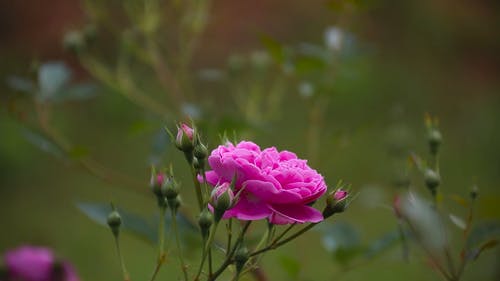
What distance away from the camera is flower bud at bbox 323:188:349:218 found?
46 centimetres

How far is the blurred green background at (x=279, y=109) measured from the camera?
98cm

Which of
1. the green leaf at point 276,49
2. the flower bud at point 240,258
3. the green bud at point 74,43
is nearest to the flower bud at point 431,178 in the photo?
the flower bud at point 240,258

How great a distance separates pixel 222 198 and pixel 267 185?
0.08 feet

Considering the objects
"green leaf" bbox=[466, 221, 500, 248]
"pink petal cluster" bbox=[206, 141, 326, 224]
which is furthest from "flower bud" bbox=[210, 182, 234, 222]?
"green leaf" bbox=[466, 221, 500, 248]

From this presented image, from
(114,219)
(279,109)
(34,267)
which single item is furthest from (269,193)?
(279,109)

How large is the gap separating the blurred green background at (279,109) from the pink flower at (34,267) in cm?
11

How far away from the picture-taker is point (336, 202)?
46 centimetres

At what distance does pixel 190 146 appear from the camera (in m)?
0.47

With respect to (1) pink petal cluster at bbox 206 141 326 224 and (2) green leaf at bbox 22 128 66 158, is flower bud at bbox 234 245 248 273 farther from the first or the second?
(2) green leaf at bbox 22 128 66 158

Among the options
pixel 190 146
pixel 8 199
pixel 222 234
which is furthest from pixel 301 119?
pixel 190 146

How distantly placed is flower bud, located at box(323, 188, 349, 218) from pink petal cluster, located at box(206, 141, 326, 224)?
1 cm

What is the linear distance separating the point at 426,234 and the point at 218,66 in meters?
2.35

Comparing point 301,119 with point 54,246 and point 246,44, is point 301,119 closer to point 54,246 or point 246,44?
point 246,44

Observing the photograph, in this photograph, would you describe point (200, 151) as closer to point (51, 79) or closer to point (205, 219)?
point (205, 219)
